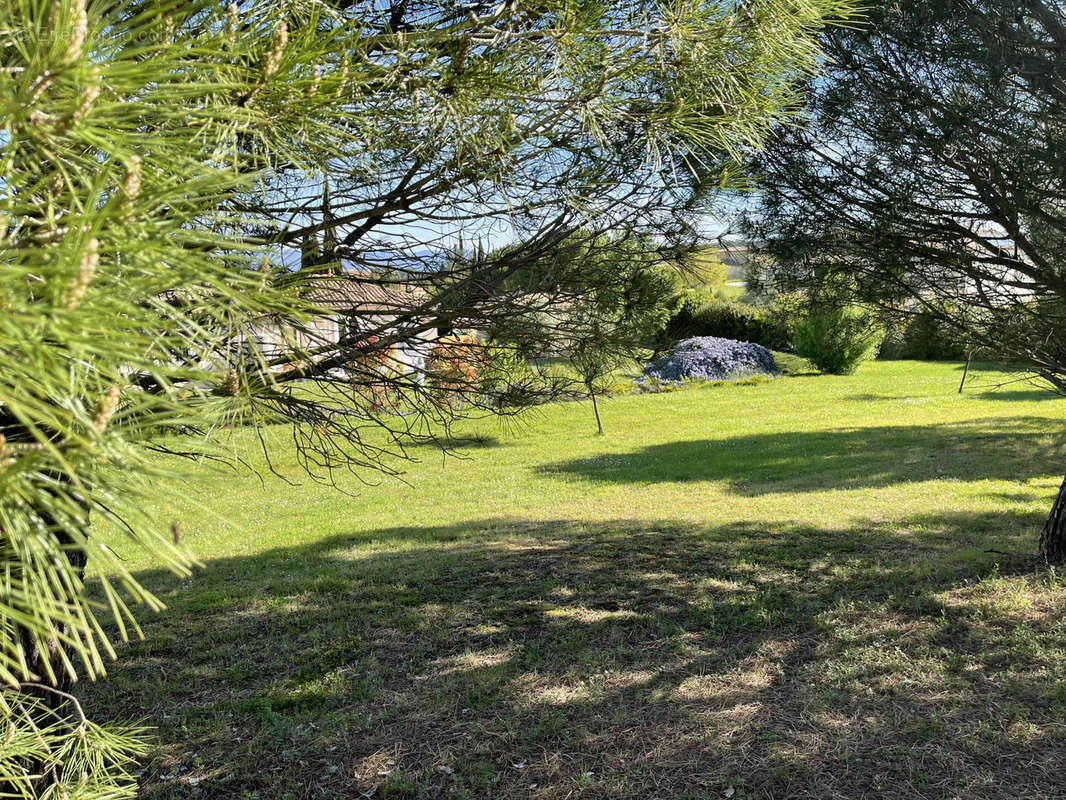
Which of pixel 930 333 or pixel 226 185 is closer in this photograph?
pixel 226 185

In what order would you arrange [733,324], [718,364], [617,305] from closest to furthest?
[617,305]
[718,364]
[733,324]

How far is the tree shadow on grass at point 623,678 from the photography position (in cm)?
298

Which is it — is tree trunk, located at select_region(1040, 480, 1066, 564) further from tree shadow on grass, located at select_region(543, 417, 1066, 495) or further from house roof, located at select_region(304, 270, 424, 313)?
house roof, located at select_region(304, 270, 424, 313)

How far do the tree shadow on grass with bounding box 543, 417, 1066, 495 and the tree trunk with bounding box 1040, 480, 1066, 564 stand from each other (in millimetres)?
3522

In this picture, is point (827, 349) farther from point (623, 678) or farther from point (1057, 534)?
point (623, 678)

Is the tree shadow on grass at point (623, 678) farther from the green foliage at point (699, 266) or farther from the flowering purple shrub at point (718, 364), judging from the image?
the flowering purple shrub at point (718, 364)

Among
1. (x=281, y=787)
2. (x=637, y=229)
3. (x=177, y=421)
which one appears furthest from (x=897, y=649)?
(x=177, y=421)

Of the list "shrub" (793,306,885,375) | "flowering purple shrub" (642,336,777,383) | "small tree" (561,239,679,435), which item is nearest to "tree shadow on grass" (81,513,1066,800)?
"small tree" (561,239,679,435)

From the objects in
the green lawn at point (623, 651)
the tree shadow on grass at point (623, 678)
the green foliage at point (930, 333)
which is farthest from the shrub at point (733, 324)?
the tree shadow on grass at point (623, 678)

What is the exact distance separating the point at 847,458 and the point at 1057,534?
17.6 feet

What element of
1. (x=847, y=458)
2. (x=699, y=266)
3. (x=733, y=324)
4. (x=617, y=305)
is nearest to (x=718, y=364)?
(x=733, y=324)

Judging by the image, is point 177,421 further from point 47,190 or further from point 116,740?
point 116,740

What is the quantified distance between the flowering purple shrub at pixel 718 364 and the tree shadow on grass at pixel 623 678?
526 inches

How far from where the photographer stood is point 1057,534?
4.95 meters
